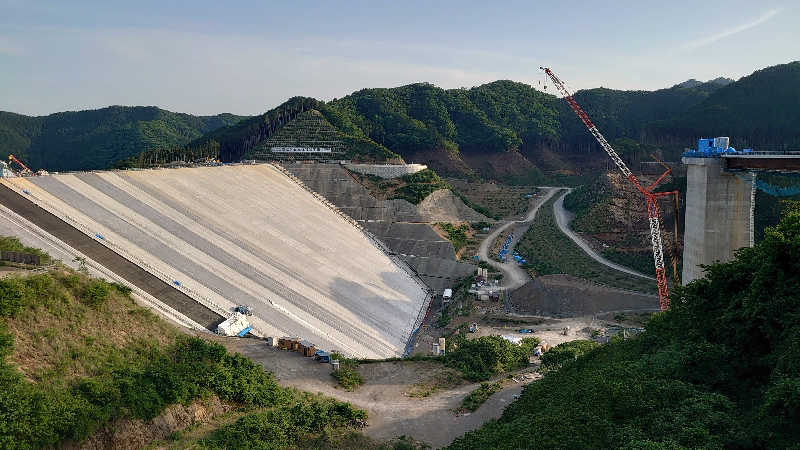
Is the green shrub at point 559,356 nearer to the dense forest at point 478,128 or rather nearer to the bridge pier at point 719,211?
the bridge pier at point 719,211

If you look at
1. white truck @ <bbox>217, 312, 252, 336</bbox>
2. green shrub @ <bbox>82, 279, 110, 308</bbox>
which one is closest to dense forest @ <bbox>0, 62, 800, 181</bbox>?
white truck @ <bbox>217, 312, 252, 336</bbox>

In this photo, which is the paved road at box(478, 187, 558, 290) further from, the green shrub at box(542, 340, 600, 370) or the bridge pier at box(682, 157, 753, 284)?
the green shrub at box(542, 340, 600, 370)

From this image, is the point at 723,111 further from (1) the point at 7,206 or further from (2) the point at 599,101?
(1) the point at 7,206

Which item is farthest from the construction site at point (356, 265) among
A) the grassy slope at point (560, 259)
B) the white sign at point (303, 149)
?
the white sign at point (303, 149)

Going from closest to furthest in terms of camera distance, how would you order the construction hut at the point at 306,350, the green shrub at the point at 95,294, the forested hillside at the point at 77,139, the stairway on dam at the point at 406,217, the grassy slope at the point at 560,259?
1. the green shrub at the point at 95,294
2. the construction hut at the point at 306,350
3. the grassy slope at the point at 560,259
4. the stairway on dam at the point at 406,217
5. the forested hillside at the point at 77,139

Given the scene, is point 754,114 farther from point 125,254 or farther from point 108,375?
point 108,375
